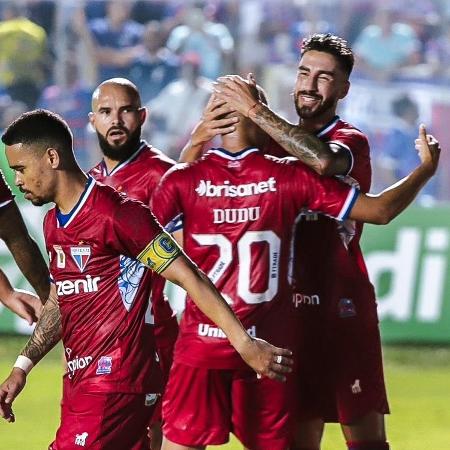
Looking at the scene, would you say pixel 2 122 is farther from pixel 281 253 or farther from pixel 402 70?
pixel 281 253

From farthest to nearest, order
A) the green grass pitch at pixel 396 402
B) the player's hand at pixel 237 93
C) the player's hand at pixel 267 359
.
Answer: the green grass pitch at pixel 396 402 < the player's hand at pixel 237 93 < the player's hand at pixel 267 359

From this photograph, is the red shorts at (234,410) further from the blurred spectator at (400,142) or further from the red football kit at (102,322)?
the blurred spectator at (400,142)

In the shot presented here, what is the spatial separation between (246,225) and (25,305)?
3.62 ft

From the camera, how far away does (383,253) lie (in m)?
13.1

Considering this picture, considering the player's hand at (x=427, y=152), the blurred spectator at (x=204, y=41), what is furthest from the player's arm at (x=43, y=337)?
the blurred spectator at (x=204, y=41)

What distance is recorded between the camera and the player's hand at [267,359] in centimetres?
474

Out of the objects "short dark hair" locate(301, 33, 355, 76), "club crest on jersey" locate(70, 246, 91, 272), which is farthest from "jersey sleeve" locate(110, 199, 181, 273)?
"short dark hair" locate(301, 33, 355, 76)

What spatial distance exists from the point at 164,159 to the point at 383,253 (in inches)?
242

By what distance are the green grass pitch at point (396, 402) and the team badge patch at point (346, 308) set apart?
2.61 m

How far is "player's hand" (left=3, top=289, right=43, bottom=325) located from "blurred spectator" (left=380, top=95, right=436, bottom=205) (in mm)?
8334

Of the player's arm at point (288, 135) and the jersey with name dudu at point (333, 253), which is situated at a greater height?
the player's arm at point (288, 135)

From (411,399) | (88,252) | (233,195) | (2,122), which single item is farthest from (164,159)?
(2,122)

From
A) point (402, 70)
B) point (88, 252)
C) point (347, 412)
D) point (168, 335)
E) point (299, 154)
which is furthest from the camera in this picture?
point (402, 70)

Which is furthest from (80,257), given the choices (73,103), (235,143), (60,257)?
(73,103)
